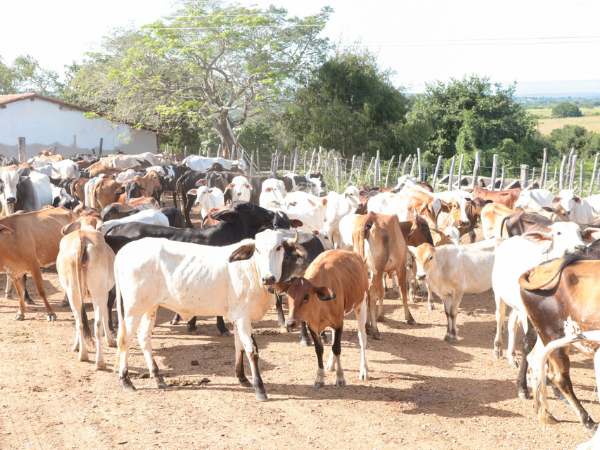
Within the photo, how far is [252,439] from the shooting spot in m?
5.47

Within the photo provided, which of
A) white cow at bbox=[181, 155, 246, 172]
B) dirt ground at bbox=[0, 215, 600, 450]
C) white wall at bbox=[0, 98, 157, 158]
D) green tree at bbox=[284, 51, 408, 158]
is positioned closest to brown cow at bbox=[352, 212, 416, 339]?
dirt ground at bbox=[0, 215, 600, 450]

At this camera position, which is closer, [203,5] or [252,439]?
[252,439]

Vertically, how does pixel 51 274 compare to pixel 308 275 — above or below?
below

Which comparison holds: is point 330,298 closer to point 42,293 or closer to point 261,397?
point 261,397

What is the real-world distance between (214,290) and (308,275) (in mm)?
1085

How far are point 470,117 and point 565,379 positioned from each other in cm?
3303

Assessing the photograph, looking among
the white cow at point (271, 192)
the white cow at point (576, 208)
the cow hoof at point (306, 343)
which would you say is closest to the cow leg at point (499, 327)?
the cow hoof at point (306, 343)

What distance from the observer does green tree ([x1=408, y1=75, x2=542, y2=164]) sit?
36.1 metres

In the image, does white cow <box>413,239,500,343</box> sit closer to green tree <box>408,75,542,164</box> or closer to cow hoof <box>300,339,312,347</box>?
cow hoof <box>300,339,312,347</box>

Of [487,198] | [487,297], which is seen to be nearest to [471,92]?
[487,198]

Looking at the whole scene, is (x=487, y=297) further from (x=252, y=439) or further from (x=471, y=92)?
(x=471, y=92)

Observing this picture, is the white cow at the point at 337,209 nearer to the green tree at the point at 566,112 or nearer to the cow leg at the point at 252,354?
the cow leg at the point at 252,354

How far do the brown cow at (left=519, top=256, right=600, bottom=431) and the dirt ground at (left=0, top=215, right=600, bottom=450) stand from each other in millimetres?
563

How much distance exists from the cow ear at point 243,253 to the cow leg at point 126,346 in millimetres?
1297
